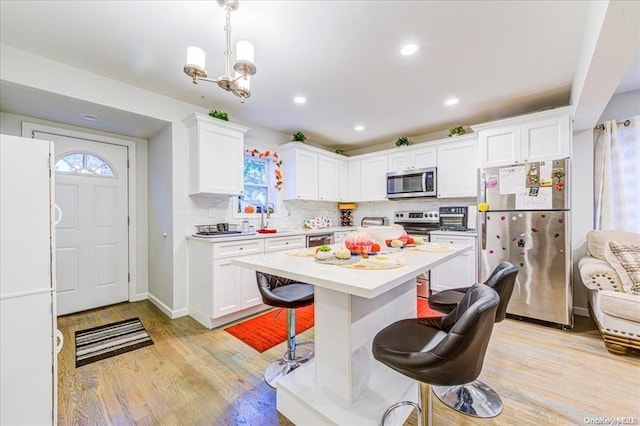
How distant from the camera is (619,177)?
9.33 feet

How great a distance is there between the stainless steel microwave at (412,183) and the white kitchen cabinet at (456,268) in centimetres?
70

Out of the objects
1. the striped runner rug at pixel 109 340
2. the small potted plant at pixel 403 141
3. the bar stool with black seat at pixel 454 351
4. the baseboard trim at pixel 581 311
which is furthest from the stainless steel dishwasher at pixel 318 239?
the baseboard trim at pixel 581 311

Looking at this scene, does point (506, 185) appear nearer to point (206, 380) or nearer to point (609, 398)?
point (609, 398)

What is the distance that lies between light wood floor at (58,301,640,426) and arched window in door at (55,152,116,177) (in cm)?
189

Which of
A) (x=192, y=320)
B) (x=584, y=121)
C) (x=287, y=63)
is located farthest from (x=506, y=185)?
(x=192, y=320)

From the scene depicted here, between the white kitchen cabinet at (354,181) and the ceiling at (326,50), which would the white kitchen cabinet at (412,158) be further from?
the ceiling at (326,50)

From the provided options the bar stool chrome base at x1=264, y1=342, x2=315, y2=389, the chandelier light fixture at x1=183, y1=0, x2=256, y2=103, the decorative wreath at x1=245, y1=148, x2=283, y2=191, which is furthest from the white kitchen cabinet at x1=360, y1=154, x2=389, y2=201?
the chandelier light fixture at x1=183, y1=0, x2=256, y2=103

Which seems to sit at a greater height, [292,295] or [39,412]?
[292,295]

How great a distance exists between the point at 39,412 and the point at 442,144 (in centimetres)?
461

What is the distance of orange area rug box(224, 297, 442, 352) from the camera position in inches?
99.2

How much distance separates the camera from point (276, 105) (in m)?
3.28

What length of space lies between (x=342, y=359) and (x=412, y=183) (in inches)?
128

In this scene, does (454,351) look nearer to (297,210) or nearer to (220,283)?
(220,283)

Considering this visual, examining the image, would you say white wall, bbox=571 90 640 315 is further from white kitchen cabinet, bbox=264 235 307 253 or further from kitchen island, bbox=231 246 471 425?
white kitchen cabinet, bbox=264 235 307 253
